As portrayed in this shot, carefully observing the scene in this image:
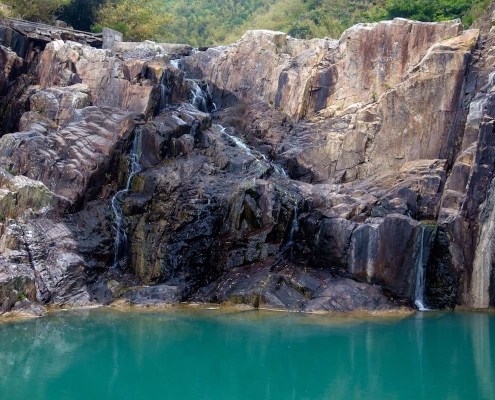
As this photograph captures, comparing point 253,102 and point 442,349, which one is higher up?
point 253,102

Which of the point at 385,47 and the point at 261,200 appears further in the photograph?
the point at 385,47

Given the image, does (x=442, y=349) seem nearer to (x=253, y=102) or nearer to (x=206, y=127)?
(x=206, y=127)

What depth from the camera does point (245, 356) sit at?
16141 mm

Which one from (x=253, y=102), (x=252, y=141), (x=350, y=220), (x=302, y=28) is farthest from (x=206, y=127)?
(x=302, y=28)

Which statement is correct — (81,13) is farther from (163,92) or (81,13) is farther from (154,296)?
(154,296)

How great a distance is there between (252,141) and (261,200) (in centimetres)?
628

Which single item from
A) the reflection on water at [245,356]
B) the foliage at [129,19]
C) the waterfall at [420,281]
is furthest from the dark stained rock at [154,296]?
the foliage at [129,19]

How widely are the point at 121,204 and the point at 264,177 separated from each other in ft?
19.7

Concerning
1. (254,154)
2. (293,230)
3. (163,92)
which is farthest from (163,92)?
(293,230)

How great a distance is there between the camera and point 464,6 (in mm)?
39062

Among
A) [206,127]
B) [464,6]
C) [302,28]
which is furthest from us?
[302,28]

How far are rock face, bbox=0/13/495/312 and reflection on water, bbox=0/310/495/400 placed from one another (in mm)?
1865

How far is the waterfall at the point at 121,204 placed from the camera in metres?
23.7

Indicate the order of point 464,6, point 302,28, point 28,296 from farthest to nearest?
point 302,28
point 464,6
point 28,296
